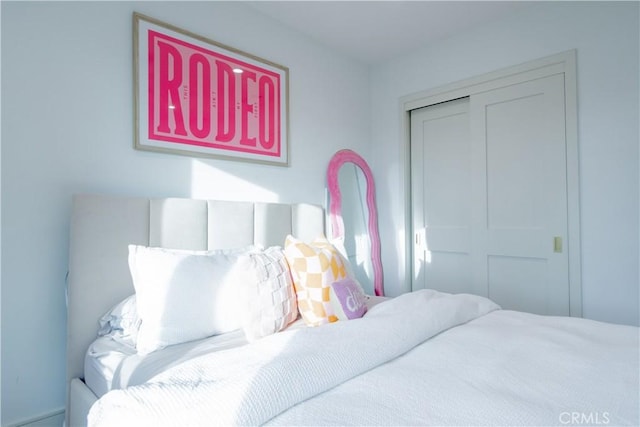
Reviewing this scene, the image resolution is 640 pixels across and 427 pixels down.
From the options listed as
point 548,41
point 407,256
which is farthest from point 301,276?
point 548,41

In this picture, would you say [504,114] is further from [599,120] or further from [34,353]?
[34,353]

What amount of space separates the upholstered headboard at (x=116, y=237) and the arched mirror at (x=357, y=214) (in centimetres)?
98

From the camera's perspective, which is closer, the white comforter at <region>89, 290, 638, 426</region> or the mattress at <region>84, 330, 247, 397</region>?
the white comforter at <region>89, 290, 638, 426</region>

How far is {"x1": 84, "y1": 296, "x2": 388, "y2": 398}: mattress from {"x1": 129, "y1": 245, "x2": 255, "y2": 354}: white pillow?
44mm

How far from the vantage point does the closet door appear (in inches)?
95.5

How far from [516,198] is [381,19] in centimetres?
159

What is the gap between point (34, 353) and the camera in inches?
62.2

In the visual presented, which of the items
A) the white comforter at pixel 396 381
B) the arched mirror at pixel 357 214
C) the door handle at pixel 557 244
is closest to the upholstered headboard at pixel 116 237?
the white comforter at pixel 396 381

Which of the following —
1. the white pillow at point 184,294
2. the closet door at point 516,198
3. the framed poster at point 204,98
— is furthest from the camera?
the closet door at point 516,198

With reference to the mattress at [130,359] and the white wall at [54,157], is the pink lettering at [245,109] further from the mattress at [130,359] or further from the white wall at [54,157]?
the mattress at [130,359]

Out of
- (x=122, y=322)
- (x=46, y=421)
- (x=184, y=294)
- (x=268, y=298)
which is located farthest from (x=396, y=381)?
(x=46, y=421)

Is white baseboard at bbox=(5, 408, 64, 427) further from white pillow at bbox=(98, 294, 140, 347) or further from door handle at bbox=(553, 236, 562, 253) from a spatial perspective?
door handle at bbox=(553, 236, 562, 253)

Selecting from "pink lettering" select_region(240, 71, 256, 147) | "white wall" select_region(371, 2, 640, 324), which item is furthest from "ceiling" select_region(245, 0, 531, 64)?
"pink lettering" select_region(240, 71, 256, 147)

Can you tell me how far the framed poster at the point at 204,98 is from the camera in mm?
1906
